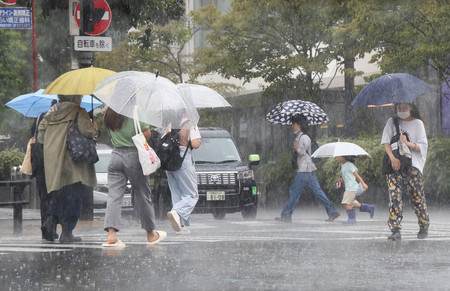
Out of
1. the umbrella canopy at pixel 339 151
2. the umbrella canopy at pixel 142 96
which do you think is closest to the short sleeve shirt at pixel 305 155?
the umbrella canopy at pixel 339 151

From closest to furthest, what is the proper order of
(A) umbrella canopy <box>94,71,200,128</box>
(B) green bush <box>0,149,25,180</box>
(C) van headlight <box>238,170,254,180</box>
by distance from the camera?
(A) umbrella canopy <box>94,71,200,128</box> < (C) van headlight <box>238,170,254,180</box> < (B) green bush <box>0,149,25,180</box>

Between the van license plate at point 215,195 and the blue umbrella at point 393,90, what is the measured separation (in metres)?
5.51

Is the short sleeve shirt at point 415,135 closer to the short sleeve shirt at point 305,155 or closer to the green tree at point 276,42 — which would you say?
the short sleeve shirt at point 305,155

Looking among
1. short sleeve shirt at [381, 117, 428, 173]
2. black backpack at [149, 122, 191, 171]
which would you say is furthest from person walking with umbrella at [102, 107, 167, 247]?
short sleeve shirt at [381, 117, 428, 173]

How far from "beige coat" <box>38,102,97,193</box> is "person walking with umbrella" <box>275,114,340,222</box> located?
597 cm

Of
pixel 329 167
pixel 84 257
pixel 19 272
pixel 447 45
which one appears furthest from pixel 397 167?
pixel 329 167

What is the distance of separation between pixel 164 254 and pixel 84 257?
0.79 m

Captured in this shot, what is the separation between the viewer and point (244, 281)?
24.6 ft

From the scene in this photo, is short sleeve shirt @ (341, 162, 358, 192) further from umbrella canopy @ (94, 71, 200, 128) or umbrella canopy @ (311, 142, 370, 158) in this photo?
umbrella canopy @ (94, 71, 200, 128)

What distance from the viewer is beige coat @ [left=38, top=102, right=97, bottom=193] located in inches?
424

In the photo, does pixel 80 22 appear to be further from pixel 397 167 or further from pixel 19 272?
pixel 19 272

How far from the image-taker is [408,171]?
1122cm

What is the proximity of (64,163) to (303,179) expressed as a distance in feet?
21.2

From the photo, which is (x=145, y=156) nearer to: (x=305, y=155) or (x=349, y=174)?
(x=349, y=174)
